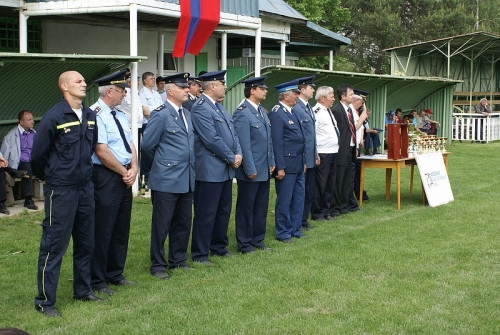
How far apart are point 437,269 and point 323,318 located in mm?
2137

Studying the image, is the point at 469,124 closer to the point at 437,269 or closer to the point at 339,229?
the point at 339,229

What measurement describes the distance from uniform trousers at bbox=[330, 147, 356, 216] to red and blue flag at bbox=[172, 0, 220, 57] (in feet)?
11.5

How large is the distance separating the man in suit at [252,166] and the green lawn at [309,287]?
0.30 m

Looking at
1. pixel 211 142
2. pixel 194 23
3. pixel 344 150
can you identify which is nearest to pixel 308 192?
pixel 344 150

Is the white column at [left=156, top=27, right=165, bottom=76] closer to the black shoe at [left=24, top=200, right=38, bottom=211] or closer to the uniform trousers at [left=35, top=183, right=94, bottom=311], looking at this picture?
the black shoe at [left=24, top=200, right=38, bottom=211]

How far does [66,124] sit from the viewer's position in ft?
19.5

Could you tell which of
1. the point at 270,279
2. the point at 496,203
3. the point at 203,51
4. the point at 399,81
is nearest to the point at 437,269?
the point at 270,279

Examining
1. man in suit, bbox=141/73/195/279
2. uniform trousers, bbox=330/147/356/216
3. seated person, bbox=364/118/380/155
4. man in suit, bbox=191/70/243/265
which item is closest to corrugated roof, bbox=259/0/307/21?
seated person, bbox=364/118/380/155

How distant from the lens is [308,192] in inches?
397

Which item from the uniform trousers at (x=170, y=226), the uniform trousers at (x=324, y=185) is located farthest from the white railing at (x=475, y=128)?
the uniform trousers at (x=170, y=226)

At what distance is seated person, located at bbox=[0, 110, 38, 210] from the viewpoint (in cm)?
1087

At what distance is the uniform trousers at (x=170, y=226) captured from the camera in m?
7.31

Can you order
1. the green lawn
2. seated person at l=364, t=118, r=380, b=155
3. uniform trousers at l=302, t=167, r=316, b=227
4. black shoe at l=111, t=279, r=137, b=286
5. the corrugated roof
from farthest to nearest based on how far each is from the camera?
the corrugated roof < seated person at l=364, t=118, r=380, b=155 < uniform trousers at l=302, t=167, r=316, b=227 < black shoe at l=111, t=279, r=137, b=286 < the green lawn

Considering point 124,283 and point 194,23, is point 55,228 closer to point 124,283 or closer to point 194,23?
point 124,283
